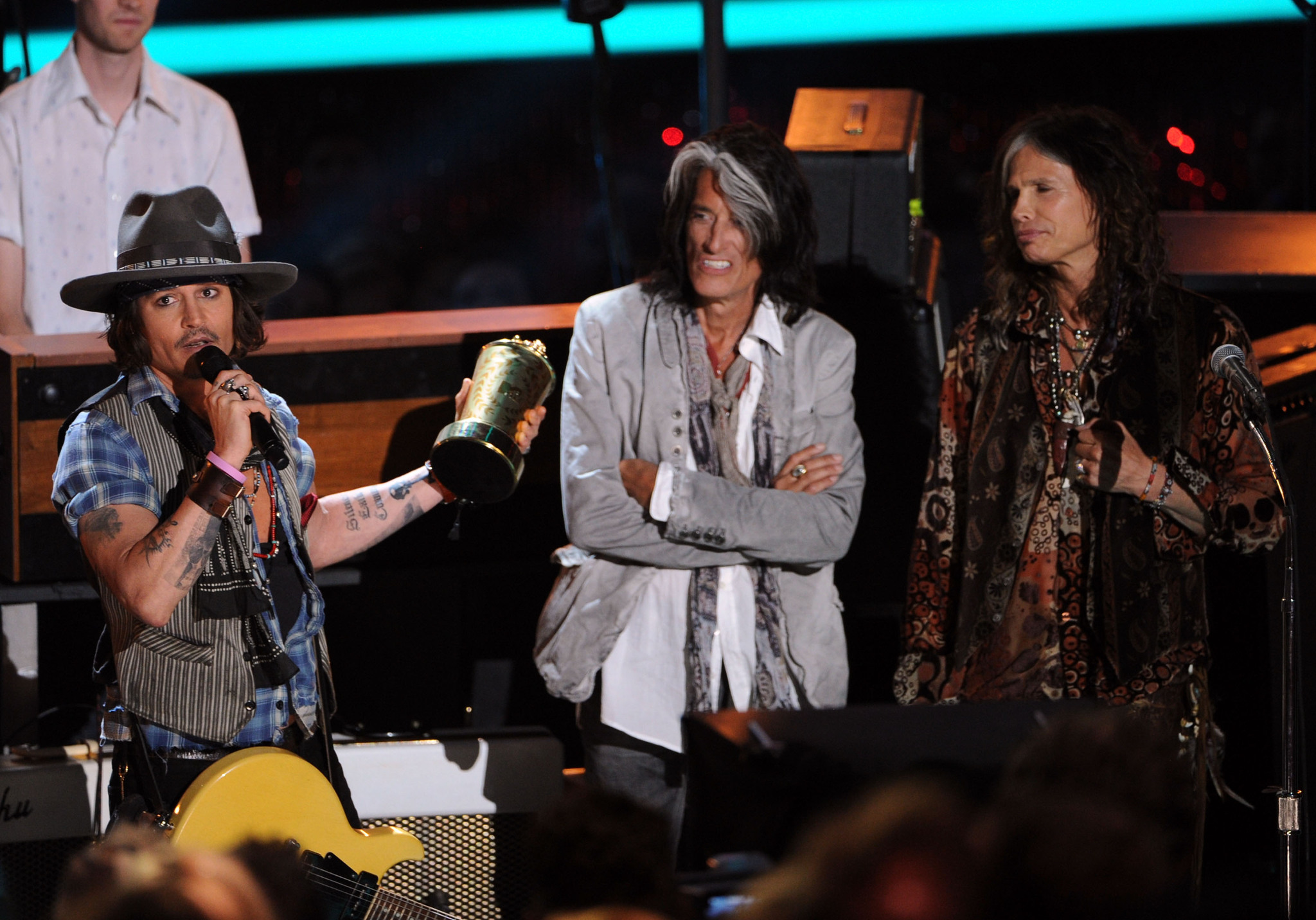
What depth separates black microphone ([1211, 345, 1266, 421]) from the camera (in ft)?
7.38

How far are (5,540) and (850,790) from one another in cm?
236

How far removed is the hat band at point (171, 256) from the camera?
2391 millimetres

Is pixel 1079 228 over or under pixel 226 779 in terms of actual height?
over

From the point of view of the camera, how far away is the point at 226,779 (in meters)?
2.22

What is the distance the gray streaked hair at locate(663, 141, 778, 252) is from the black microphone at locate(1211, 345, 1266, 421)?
2.81ft

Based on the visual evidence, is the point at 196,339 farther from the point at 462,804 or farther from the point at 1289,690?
the point at 1289,690

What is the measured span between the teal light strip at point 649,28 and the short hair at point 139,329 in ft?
14.9

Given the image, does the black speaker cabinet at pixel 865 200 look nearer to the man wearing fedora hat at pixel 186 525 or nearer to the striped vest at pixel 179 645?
the man wearing fedora hat at pixel 186 525

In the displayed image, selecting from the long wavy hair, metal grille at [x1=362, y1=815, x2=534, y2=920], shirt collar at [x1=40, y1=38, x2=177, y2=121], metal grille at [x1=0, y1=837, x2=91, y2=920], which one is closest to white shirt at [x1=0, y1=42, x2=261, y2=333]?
shirt collar at [x1=40, y1=38, x2=177, y2=121]

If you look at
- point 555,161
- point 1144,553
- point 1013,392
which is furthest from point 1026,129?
point 555,161

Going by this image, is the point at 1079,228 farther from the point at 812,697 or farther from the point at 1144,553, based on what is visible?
the point at 812,697

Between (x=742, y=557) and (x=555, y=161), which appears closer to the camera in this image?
(x=742, y=557)

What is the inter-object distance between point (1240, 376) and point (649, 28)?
523cm

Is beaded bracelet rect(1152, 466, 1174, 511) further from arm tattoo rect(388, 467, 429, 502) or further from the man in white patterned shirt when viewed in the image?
the man in white patterned shirt
